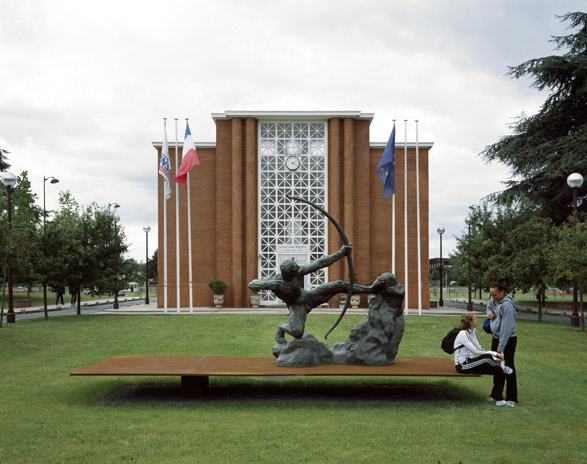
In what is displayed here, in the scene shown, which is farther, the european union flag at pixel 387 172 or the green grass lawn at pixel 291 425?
the european union flag at pixel 387 172

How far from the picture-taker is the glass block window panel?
31422 millimetres

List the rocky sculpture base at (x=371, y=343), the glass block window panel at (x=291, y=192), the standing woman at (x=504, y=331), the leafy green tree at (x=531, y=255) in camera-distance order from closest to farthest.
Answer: the standing woman at (x=504, y=331), the rocky sculpture base at (x=371, y=343), the leafy green tree at (x=531, y=255), the glass block window panel at (x=291, y=192)

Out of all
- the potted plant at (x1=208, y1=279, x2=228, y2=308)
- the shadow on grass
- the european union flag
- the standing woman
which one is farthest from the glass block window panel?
the standing woman

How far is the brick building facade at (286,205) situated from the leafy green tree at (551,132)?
17.6 feet

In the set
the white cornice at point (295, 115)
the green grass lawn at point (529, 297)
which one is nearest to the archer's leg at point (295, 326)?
the white cornice at point (295, 115)

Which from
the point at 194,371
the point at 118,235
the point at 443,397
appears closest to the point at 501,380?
the point at 443,397

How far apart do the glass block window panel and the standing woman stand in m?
23.2

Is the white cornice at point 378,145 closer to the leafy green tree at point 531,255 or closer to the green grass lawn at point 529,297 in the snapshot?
the leafy green tree at point 531,255

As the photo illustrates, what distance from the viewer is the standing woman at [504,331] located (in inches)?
312

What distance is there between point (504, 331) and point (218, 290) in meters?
24.0

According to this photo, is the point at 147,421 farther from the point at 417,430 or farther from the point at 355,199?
the point at 355,199

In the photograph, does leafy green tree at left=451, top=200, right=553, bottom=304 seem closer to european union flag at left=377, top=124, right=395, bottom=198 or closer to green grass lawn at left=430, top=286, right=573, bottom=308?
european union flag at left=377, top=124, right=395, bottom=198

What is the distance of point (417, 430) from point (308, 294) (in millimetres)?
3242

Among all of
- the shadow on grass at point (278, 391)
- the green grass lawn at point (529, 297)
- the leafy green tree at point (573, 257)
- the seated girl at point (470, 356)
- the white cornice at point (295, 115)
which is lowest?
the green grass lawn at point (529, 297)
